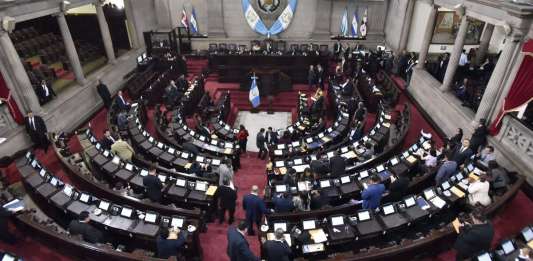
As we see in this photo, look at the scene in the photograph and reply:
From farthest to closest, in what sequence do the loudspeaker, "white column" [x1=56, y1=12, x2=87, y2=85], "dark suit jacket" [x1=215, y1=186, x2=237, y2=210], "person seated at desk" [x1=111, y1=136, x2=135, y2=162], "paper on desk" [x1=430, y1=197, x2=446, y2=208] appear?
"white column" [x1=56, y1=12, x2=87, y2=85], the loudspeaker, "person seated at desk" [x1=111, y1=136, x2=135, y2=162], "dark suit jacket" [x1=215, y1=186, x2=237, y2=210], "paper on desk" [x1=430, y1=197, x2=446, y2=208]

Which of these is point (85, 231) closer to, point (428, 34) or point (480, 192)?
point (480, 192)

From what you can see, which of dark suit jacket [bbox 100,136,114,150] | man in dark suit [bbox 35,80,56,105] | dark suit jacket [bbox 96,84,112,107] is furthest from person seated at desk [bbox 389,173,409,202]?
man in dark suit [bbox 35,80,56,105]

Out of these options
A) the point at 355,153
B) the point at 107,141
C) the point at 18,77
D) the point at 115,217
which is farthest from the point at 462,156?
the point at 18,77

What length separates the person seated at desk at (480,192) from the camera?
23.6 ft

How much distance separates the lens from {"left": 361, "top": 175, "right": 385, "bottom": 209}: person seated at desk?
7641 millimetres

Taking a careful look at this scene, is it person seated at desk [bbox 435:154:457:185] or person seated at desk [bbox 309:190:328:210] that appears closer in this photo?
person seated at desk [bbox 309:190:328:210]

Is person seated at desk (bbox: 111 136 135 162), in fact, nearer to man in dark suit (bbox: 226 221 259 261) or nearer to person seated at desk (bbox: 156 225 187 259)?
person seated at desk (bbox: 156 225 187 259)

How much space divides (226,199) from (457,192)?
571cm

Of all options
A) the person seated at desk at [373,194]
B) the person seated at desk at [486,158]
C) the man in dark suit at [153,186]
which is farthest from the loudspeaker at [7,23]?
the person seated at desk at [486,158]

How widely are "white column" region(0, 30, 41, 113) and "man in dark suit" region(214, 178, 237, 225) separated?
8816mm

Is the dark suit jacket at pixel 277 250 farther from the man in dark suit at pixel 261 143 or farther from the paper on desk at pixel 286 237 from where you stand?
the man in dark suit at pixel 261 143

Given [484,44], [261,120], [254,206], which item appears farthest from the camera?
[261,120]

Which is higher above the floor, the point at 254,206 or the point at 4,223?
the point at 4,223

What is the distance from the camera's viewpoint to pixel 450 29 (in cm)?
1856
